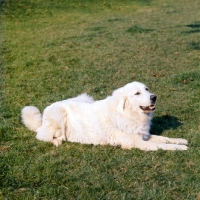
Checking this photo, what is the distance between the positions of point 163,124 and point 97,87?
2.67m

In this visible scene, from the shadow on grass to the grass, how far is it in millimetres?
18

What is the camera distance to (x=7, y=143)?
579 centimetres

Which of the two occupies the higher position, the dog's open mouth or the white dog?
the dog's open mouth

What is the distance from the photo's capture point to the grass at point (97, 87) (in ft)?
14.5

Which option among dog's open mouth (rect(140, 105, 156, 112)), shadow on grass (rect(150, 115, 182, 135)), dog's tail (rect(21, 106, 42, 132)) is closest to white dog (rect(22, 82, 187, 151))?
dog's open mouth (rect(140, 105, 156, 112))

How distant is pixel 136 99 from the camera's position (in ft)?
17.7

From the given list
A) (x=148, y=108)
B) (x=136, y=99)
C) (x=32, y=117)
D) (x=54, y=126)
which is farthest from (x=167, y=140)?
(x=32, y=117)

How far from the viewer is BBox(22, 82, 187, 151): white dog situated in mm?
5398

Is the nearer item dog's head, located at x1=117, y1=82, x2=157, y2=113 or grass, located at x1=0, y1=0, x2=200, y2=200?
grass, located at x1=0, y1=0, x2=200, y2=200

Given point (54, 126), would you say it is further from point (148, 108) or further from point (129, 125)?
point (148, 108)

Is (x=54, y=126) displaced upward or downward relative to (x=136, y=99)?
downward

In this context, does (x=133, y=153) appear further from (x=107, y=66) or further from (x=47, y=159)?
(x=107, y=66)

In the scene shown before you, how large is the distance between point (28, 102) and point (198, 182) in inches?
181

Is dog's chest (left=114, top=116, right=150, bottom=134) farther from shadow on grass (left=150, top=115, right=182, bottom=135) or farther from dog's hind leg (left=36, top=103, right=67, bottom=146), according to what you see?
dog's hind leg (left=36, top=103, right=67, bottom=146)
